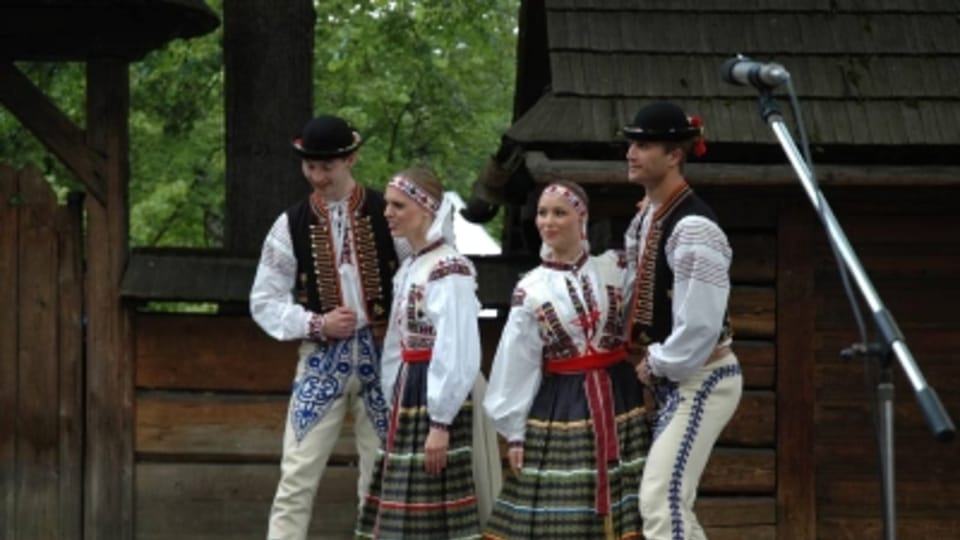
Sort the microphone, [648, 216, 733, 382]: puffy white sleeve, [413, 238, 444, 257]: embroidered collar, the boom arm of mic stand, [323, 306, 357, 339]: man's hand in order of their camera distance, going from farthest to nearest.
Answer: [323, 306, 357, 339]: man's hand < [413, 238, 444, 257]: embroidered collar < [648, 216, 733, 382]: puffy white sleeve < the microphone < the boom arm of mic stand

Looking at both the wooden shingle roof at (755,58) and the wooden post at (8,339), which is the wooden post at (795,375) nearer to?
the wooden shingle roof at (755,58)

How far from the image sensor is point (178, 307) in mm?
21766

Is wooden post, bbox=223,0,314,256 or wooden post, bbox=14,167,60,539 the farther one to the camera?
wooden post, bbox=223,0,314,256

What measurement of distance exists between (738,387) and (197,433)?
3.19 m

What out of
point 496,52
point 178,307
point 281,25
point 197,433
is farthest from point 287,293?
point 178,307

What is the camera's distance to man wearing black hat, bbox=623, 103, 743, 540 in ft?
24.5

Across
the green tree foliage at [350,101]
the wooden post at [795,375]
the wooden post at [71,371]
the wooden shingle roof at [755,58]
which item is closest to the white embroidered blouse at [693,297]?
the wooden shingle roof at [755,58]

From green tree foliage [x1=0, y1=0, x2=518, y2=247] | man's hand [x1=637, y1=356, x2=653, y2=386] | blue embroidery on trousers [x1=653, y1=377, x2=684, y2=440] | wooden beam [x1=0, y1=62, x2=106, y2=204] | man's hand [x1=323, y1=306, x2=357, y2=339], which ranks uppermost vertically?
green tree foliage [x1=0, y1=0, x2=518, y2=247]

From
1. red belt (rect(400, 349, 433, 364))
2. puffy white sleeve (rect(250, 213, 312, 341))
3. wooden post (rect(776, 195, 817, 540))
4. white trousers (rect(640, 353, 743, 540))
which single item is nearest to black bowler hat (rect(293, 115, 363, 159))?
puffy white sleeve (rect(250, 213, 312, 341))

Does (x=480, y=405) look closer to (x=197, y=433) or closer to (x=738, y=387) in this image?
(x=738, y=387)

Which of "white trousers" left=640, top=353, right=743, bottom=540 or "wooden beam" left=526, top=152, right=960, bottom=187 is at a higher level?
"wooden beam" left=526, top=152, right=960, bottom=187

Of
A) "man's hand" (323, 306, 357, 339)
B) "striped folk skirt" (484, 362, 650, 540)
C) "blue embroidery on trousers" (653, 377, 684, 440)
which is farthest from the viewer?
"man's hand" (323, 306, 357, 339)

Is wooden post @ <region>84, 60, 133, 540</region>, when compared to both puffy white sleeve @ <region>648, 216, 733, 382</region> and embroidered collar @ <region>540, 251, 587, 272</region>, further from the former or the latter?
puffy white sleeve @ <region>648, 216, 733, 382</region>

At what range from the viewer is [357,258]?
8.45 meters
